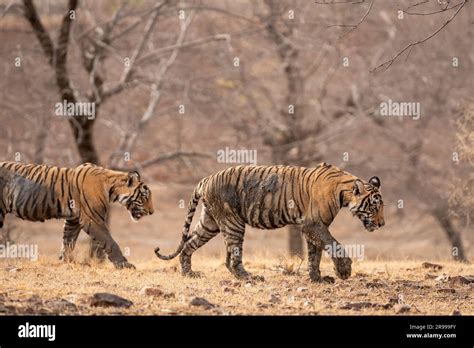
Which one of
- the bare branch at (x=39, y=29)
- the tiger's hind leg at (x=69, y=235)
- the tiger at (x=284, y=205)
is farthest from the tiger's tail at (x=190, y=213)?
the bare branch at (x=39, y=29)

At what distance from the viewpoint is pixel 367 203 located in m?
12.6

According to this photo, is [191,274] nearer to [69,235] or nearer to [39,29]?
[69,235]

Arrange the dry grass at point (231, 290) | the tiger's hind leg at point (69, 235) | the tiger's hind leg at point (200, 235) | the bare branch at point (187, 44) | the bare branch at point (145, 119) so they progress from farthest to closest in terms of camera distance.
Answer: the bare branch at point (145, 119) → the bare branch at point (187, 44) → the tiger's hind leg at point (69, 235) → the tiger's hind leg at point (200, 235) → the dry grass at point (231, 290)

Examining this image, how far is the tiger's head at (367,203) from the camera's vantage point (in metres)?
12.6

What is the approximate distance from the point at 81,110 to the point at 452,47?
38.2 feet

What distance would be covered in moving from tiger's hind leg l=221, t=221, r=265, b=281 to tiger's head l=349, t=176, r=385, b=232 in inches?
62.5

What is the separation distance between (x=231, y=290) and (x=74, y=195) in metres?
3.49

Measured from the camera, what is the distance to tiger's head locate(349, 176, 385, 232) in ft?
41.2

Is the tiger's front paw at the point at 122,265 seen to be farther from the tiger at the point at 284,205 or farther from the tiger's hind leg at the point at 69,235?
the tiger's hind leg at the point at 69,235

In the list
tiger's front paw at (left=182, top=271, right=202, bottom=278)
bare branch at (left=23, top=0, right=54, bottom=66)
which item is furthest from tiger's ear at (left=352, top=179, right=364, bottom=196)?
bare branch at (left=23, top=0, right=54, bottom=66)

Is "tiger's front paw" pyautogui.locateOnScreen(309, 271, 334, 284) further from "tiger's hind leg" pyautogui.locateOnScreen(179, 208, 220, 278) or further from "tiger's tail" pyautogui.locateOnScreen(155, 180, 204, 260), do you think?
"tiger's tail" pyautogui.locateOnScreen(155, 180, 204, 260)
